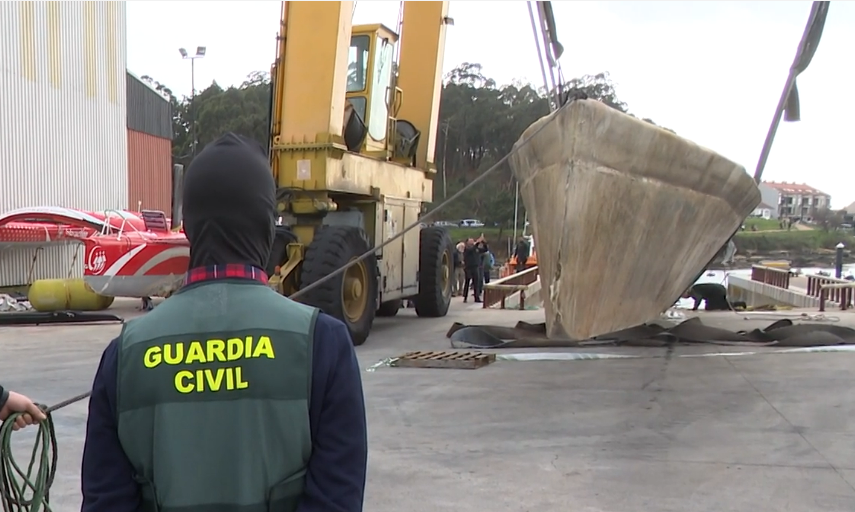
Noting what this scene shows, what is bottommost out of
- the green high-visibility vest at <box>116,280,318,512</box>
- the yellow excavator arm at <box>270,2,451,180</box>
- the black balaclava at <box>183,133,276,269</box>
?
the green high-visibility vest at <box>116,280,318,512</box>

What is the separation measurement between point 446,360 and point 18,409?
5225mm

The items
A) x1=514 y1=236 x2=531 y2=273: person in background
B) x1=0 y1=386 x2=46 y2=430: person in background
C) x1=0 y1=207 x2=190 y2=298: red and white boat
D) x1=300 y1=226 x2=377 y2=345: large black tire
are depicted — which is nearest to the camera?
x1=0 y1=386 x2=46 y2=430: person in background

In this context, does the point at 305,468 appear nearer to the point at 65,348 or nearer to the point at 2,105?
the point at 65,348

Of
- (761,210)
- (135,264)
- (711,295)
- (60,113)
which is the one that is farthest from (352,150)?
(761,210)

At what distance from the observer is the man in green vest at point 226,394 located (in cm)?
141

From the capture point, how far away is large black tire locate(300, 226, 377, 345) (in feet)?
24.5

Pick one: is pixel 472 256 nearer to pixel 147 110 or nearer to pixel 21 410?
pixel 147 110

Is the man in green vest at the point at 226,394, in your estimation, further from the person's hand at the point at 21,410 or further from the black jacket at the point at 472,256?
the black jacket at the point at 472,256

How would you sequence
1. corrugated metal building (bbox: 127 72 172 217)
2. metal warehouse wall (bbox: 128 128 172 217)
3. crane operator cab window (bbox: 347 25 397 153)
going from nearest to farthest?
crane operator cab window (bbox: 347 25 397 153) → corrugated metal building (bbox: 127 72 172 217) → metal warehouse wall (bbox: 128 128 172 217)

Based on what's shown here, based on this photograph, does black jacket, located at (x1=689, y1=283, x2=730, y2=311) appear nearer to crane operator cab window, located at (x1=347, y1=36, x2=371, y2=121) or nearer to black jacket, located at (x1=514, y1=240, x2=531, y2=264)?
crane operator cab window, located at (x1=347, y1=36, x2=371, y2=121)

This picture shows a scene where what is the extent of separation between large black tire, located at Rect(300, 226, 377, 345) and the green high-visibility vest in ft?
18.4

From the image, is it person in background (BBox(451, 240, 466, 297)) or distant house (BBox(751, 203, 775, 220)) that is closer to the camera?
distant house (BBox(751, 203, 775, 220))

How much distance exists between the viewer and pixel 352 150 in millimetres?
9000

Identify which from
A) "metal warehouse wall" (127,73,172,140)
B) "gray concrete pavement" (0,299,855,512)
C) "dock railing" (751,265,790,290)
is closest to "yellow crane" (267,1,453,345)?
"gray concrete pavement" (0,299,855,512)
